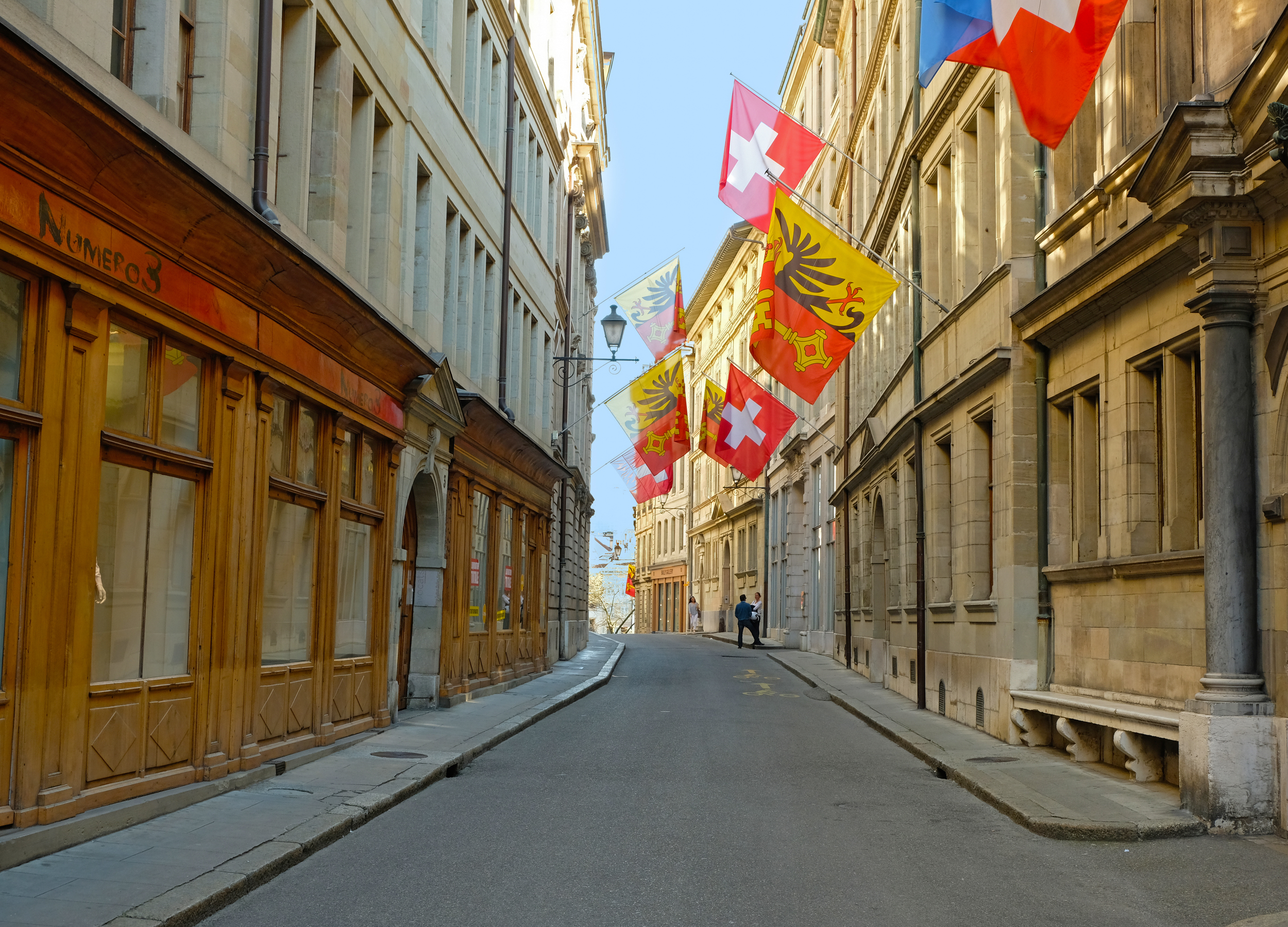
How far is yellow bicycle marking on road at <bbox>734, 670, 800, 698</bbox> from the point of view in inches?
959

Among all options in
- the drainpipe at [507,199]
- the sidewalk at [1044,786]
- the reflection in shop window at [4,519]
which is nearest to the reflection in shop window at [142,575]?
the reflection in shop window at [4,519]

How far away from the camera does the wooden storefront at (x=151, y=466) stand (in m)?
8.17

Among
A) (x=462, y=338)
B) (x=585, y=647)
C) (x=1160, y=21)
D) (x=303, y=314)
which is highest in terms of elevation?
(x=1160, y=21)

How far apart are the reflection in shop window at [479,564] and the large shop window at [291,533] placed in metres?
7.60

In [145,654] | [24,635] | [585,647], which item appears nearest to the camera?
[24,635]

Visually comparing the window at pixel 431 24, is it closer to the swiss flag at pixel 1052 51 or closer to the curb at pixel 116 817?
the swiss flag at pixel 1052 51

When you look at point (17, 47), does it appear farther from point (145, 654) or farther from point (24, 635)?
point (145, 654)

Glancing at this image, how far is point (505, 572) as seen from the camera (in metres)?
25.2

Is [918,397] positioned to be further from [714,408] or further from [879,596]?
[714,408]

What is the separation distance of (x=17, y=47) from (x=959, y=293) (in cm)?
1492

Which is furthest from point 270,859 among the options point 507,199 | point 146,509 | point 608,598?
point 608,598

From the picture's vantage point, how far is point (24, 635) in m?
8.18

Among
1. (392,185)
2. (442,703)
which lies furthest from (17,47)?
(442,703)

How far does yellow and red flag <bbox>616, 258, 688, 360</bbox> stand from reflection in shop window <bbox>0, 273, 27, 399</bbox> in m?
22.5
